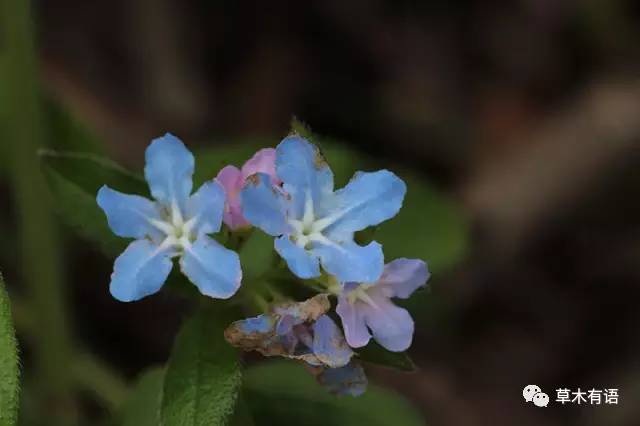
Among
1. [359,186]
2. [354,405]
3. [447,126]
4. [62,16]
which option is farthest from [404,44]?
[359,186]

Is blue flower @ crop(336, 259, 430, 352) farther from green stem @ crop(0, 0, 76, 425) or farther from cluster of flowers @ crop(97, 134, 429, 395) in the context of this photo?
green stem @ crop(0, 0, 76, 425)

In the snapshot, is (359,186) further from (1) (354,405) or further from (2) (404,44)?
(2) (404,44)

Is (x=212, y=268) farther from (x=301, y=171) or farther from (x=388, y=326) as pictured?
(x=388, y=326)

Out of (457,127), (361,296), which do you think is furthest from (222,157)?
(457,127)

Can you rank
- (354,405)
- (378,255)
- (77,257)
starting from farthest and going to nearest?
(77,257) < (354,405) < (378,255)

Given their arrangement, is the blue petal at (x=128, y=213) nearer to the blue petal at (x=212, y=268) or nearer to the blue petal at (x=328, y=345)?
the blue petal at (x=212, y=268)

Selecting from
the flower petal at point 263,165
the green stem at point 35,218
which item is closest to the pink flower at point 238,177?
the flower petal at point 263,165

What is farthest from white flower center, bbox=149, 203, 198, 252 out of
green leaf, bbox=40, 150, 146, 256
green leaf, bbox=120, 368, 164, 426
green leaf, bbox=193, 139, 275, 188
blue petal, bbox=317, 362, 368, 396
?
green leaf, bbox=193, 139, 275, 188
